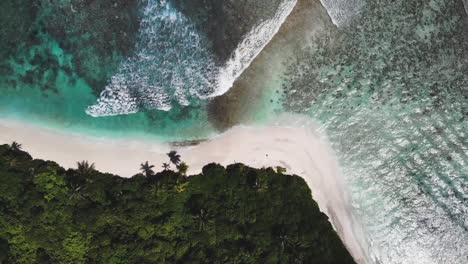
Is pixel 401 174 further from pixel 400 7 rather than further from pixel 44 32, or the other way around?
pixel 44 32

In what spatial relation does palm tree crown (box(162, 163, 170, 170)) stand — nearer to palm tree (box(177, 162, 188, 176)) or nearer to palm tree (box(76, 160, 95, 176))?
palm tree (box(177, 162, 188, 176))

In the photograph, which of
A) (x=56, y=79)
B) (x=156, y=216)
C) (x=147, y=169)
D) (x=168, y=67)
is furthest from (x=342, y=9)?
(x=56, y=79)

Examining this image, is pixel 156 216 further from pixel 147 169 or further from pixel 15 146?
pixel 15 146

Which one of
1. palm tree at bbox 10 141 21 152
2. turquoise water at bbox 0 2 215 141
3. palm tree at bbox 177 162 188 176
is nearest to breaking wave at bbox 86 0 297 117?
turquoise water at bbox 0 2 215 141

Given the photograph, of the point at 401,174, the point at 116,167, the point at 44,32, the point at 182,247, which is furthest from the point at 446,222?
the point at 44,32

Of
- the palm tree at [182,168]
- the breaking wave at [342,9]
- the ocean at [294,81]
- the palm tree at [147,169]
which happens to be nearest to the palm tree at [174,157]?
the palm tree at [182,168]
